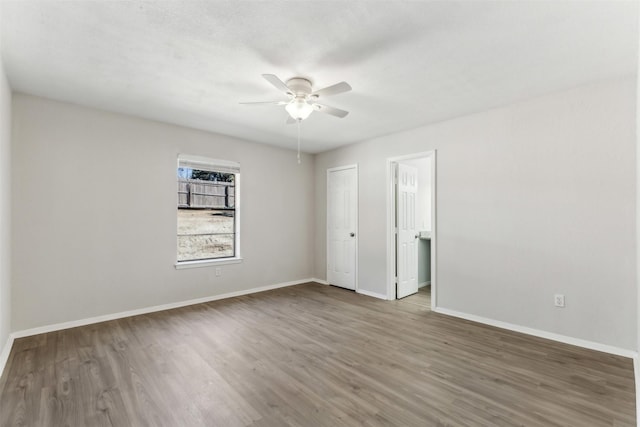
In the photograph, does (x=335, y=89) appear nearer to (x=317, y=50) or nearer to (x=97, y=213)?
(x=317, y=50)

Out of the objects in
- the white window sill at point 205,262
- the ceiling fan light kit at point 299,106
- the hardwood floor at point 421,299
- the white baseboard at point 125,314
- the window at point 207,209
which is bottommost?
the hardwood floor at point 421,299

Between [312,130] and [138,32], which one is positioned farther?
[312,130]

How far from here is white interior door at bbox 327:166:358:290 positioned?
17.1 feet

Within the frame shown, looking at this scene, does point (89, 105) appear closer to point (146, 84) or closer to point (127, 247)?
point (146, 84)

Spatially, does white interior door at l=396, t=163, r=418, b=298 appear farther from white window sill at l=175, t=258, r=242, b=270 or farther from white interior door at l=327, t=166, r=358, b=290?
white window sill at l=175, t=258, r=242, b=270

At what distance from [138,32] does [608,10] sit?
311 centimetres

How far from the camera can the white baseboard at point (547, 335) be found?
2.70 metres

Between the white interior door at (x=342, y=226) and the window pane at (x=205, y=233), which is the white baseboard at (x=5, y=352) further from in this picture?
the white interior door at (x=342, y=226)

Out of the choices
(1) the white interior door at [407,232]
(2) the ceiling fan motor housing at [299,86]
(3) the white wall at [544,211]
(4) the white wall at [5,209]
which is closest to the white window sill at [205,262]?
(4) the white wall at [5,209]

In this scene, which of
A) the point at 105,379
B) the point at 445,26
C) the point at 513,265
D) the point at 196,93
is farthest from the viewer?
the point at 513,265

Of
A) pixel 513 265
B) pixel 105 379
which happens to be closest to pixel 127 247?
pixel 105 379

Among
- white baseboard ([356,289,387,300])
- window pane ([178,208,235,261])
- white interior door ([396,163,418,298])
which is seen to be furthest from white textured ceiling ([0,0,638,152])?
white baseboard ([356,289,387,300])

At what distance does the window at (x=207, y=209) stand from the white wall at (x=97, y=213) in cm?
16

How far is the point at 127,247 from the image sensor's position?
3.78m
